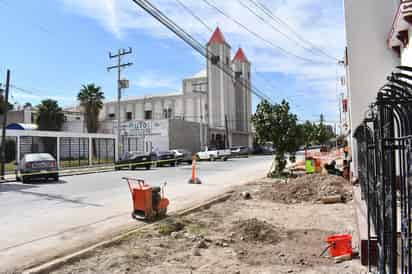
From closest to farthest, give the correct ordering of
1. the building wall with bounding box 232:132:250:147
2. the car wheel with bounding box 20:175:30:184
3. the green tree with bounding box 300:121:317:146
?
the car wheel with bounding box 20:175:30:184 < the green tree with bounding box 300:121:317:146 < the building wall with bounding box 232:132:250:147

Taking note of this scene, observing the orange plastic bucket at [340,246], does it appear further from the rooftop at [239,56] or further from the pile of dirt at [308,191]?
the rooftop at [239,56]

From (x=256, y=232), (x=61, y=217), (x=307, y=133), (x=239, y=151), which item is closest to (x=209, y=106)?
(x=239, y=151)

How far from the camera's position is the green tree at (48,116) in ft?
182

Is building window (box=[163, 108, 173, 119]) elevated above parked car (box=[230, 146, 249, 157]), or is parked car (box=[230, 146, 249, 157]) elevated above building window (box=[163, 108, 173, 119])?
building window (box=[163, 108, 173, 119])

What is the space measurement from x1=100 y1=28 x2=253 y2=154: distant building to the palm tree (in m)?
2.76

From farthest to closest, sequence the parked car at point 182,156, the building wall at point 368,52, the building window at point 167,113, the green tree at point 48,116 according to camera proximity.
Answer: the building window at point 167,113 < the green tree at point 48,116 < the parked car at point 182,156 < the building wall at point 368,52

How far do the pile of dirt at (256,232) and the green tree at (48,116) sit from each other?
53.2 metres

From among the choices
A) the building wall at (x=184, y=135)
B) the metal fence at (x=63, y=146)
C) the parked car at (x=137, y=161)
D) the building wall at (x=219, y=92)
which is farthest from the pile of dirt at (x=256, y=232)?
the building wall at (x=219, y=92)

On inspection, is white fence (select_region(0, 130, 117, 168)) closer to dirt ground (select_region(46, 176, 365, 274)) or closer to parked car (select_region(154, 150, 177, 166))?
parked car (select_region(154, 150, 177, 166))

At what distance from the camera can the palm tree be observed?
180 feet

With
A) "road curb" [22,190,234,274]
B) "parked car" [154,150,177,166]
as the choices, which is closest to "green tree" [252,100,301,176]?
"road curb" [22,190,234,274]

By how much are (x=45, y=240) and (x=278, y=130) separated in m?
15.5

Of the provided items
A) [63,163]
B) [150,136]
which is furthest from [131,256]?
[150,136]

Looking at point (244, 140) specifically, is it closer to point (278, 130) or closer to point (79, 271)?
point (278, 130)
